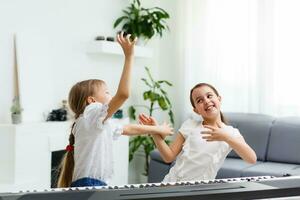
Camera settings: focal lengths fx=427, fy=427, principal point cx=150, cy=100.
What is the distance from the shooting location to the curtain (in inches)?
165

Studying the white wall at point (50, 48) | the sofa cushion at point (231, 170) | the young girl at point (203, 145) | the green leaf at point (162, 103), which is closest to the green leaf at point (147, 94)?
the green leaf at point (162, 103)

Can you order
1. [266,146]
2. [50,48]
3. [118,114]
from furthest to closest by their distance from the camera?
[118,114]
[266,146]
[50,48]

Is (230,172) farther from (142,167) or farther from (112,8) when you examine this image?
(112,8)

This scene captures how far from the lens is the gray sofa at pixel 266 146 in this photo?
3697 millimetres

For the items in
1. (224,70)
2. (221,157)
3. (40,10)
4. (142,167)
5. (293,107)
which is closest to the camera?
(221,157)

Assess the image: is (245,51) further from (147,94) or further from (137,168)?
(137,168)

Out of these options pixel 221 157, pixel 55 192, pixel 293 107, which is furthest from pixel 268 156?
pixel 55 192

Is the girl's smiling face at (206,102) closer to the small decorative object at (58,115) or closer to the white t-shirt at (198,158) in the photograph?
the white t-shirt at (198,158)

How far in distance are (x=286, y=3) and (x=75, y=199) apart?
392 centimetres

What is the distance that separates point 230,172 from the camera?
3535mm

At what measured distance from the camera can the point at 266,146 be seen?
398cm

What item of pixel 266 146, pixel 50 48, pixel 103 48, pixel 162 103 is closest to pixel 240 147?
pixel 266 146

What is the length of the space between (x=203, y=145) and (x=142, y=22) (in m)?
2.96

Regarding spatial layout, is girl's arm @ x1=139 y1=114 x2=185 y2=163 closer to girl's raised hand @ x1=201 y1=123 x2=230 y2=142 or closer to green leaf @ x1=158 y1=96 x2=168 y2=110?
girl's raised hand @ x1=201 y1=123 x2=230 y2=142
